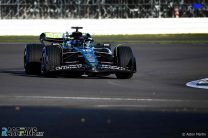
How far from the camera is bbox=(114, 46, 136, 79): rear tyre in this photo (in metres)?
19.6

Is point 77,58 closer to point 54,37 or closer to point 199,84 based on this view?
point 54,37

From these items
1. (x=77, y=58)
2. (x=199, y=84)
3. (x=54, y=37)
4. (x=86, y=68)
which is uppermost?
(x=54, y=37)

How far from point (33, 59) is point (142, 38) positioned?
20.7 metres

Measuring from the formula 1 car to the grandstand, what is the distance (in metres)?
23.7

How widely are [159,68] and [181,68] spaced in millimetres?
648

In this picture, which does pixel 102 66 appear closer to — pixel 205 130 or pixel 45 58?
pixel 45 58

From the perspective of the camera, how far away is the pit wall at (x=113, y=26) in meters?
42.6

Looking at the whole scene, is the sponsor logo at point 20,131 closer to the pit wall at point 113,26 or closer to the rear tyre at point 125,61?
the rear tyre at point 125,61

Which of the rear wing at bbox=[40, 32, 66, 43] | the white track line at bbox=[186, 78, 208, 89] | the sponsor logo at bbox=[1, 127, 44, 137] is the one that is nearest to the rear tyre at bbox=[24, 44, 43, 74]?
the rear wing at bbox=[40, 32, 66, 43]

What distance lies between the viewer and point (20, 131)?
33.3 ft

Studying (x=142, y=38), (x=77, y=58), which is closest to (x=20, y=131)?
(x=77, y=58)

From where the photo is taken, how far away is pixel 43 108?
42.5ft

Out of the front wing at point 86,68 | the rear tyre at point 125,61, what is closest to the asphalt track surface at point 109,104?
the front wing at point 86,68

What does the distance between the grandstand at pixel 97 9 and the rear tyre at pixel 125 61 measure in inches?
986
